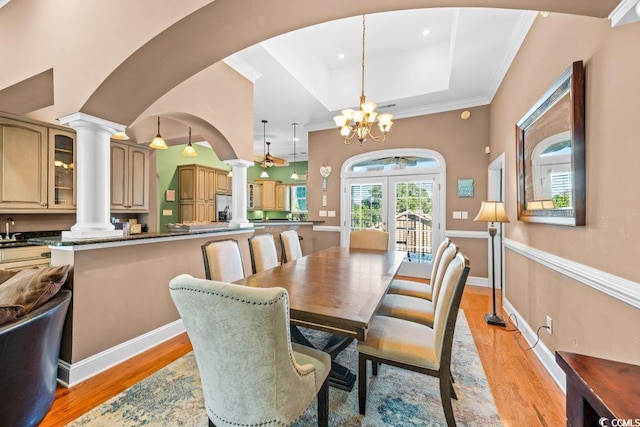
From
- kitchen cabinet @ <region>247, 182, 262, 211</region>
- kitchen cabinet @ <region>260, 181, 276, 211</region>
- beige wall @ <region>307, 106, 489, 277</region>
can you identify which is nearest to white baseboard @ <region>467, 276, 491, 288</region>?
beige wall @ <region>307, 106, 489, 277</region>

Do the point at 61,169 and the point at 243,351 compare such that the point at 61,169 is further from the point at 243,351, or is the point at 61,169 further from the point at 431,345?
the point at 431,345

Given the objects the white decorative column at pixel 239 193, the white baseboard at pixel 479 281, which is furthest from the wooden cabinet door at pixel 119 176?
the white baseboard at pixel 479 281

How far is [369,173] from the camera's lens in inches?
199

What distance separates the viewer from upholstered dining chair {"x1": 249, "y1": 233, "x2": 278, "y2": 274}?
8.30 feet

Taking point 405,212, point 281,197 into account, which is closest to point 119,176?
point 281,197

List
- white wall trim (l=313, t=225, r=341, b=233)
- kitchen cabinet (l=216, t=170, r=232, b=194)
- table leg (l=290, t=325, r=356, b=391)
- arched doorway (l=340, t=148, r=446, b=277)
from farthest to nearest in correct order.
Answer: kitchen cabinet (l=216, t=170, r=232, b=194)
white wall trim (l=313, t=225, r=341, b=233)
arched doorway (l=340, t=148, r=446, b=277)
table leg (l=290, t=325, r=356, b=391)

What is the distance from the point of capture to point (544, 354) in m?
2.08

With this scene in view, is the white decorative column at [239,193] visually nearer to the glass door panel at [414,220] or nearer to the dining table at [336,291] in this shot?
the dining table at [336,291]

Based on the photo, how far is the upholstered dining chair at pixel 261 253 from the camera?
253cm

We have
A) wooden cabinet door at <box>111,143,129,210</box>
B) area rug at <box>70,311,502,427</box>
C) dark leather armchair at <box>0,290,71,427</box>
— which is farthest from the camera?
wooden cabinet door at <box>111,143,129,210</box>

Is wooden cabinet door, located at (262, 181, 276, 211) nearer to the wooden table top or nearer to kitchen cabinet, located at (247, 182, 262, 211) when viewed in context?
kitchen cabinet, located at (247, 182, 262, 211)

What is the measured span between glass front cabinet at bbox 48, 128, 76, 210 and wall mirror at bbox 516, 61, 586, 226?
5605mm

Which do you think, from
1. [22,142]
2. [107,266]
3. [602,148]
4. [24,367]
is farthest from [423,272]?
[22,142]

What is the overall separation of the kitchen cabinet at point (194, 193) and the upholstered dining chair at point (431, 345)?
18.7 feet
